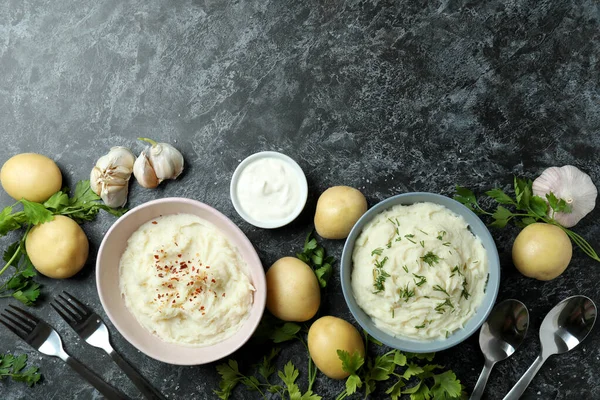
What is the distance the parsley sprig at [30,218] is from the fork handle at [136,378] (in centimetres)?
44

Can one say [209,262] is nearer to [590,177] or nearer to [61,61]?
[61,61]

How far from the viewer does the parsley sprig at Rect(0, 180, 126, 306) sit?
2387 mm

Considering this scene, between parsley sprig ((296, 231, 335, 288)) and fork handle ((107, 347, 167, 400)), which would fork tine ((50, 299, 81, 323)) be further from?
parsley sprig ((296, 231, 335, 288))

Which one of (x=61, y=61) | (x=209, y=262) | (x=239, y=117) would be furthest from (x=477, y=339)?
(x=61, y=61)

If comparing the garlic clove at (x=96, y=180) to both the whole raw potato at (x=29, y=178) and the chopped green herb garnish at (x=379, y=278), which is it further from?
the chopped green herb garnish at (x=379, y=278)

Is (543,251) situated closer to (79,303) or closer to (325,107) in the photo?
(325,107)

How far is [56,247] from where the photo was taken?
2.38 meters

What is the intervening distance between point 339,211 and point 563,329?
104 centimetres

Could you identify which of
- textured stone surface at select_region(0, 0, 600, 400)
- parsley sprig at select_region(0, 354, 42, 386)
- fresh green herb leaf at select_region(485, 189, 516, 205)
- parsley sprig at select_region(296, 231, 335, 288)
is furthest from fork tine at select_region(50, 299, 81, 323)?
fresh green herb leaf at select_region(485, 189, 516, 205)

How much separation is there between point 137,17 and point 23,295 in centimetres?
131

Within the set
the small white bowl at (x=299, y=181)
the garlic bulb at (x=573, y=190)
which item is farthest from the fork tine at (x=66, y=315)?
the garlic bulb at (x=573, y=190)

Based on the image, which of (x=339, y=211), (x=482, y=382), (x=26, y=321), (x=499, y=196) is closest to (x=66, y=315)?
(x=26, y=321)

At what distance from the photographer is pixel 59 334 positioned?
2.53 metres

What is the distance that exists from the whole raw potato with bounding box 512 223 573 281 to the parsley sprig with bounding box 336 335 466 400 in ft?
1.72
